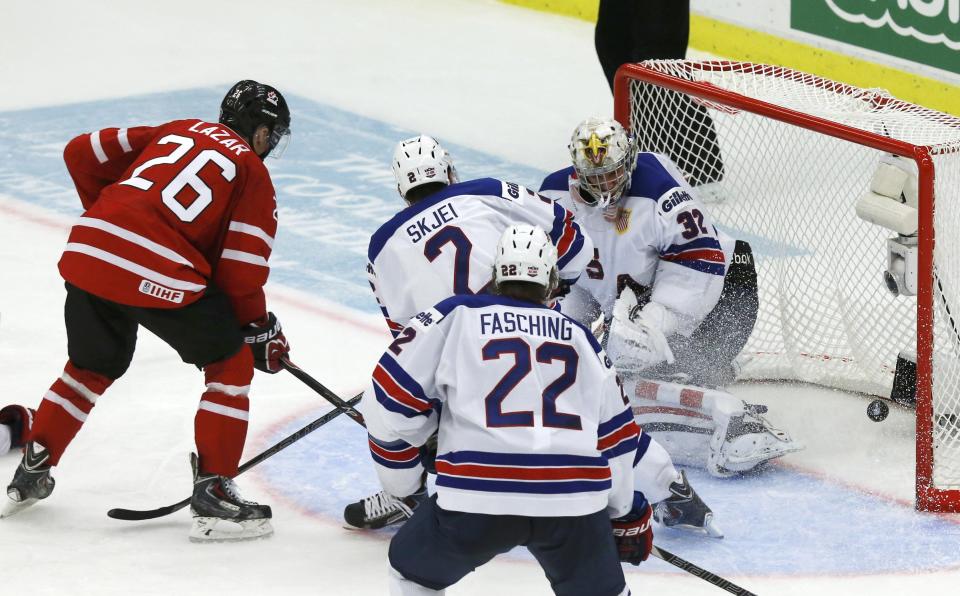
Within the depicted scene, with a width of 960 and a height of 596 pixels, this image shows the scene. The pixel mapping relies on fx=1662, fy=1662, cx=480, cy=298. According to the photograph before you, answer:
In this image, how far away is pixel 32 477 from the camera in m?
3.82

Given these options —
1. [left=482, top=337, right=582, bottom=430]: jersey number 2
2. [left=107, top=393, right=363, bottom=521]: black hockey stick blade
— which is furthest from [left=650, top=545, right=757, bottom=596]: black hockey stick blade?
[left=107, top=393, right=363, bottom=521]: black hockey stick blade

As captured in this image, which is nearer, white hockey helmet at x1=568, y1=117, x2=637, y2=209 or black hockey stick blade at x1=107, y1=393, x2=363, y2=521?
black hockey stick blade at x1=107, y1=393, x2=363, y2=521

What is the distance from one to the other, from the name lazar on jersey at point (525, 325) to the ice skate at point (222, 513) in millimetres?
1108

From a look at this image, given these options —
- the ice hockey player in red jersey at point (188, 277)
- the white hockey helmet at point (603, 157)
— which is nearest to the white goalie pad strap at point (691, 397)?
the white hockey helmet at point (603, 157)

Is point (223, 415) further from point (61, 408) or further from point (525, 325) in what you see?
point (525, 325)

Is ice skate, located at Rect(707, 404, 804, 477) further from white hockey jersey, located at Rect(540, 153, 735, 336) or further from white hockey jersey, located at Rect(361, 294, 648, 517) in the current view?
white hockey jersey, located at Rect(361, 294, 648, 517)

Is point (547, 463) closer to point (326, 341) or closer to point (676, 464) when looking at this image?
point (676, 464)

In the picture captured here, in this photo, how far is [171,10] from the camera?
31.2 feet

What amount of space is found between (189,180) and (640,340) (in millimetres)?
1254

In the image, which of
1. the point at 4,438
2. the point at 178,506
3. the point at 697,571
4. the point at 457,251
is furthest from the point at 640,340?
the point at 4,438

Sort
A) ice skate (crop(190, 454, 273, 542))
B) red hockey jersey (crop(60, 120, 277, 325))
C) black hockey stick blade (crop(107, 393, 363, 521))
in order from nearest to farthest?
red hockey jersey (crop(60, 120, 277, 325)) < ice skate (crop(190, 454, 273, 542)) < black hockey stick blade (crop(107, 393, 363, 521))

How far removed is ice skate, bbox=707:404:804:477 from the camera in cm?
412

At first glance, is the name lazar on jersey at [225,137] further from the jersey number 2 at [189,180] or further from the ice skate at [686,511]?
the ice skate at [686,511]

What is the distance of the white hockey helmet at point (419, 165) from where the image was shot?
377 cm
